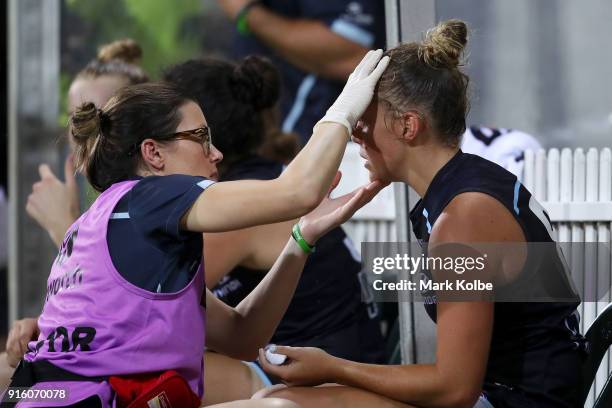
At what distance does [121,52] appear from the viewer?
11.5 feet

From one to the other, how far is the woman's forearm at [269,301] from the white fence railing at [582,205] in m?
0.75

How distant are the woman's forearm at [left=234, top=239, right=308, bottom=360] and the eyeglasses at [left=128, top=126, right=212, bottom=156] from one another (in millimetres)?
359

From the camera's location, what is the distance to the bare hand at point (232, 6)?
4320 millimetres

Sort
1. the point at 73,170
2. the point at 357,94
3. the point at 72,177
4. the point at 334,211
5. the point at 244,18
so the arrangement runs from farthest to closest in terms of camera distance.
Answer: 1. the point at 244,18
2. the point at 72,177
3. the point at 73,170
4. the point at 334,211
5. the point at 357,94

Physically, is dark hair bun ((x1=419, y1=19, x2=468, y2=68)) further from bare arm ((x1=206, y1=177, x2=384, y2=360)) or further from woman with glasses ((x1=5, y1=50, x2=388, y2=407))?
bare arm ((x1=206, y1=177, x2=384, y2=360))

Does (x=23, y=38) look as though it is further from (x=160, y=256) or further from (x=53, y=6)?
(x=160, y=256)

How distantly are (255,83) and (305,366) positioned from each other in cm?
117

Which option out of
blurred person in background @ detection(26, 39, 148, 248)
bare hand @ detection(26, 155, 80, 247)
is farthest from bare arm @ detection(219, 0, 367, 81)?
bare hand @ detection(26, 155, 80, 247)

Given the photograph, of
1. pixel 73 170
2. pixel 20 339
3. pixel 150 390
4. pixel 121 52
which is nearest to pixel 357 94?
pixel 150 390

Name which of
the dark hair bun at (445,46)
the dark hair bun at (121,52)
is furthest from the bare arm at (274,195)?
the dark hair bun at (121,52)

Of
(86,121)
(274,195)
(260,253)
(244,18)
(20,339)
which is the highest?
(244,18)

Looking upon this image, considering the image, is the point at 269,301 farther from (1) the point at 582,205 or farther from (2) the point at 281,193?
(1) the point at 582,205

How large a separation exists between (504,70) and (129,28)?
1.82m

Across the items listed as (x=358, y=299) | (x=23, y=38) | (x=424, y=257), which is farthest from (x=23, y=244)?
(x=424, y=257)
